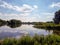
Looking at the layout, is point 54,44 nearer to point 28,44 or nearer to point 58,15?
point 28,44

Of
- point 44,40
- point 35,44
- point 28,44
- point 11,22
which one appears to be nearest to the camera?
point 35,44

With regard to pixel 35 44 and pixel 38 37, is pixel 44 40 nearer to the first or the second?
pixel 38 37

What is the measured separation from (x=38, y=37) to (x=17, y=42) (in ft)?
3.59

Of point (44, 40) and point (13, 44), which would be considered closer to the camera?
point (13, 44)

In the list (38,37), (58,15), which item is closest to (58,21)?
(58,15)

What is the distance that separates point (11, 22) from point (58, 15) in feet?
80.7

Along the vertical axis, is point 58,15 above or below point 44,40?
above

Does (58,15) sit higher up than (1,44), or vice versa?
(58,15)

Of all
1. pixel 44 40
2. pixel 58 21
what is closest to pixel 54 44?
pixel 44 40

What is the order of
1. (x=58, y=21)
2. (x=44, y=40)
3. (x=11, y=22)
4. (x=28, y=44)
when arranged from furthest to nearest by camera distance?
(x=11, y=22) < (x=58, y=21) < (x=44, y=40) < (x=28, y=44)

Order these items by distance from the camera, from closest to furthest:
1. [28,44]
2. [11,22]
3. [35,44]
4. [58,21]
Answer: [35,44] < [28,44] < [58,21] < [11,22]

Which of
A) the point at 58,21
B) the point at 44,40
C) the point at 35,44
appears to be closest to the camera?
the point at 35,44

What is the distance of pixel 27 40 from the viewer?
19.3ft

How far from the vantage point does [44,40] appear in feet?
20.1
